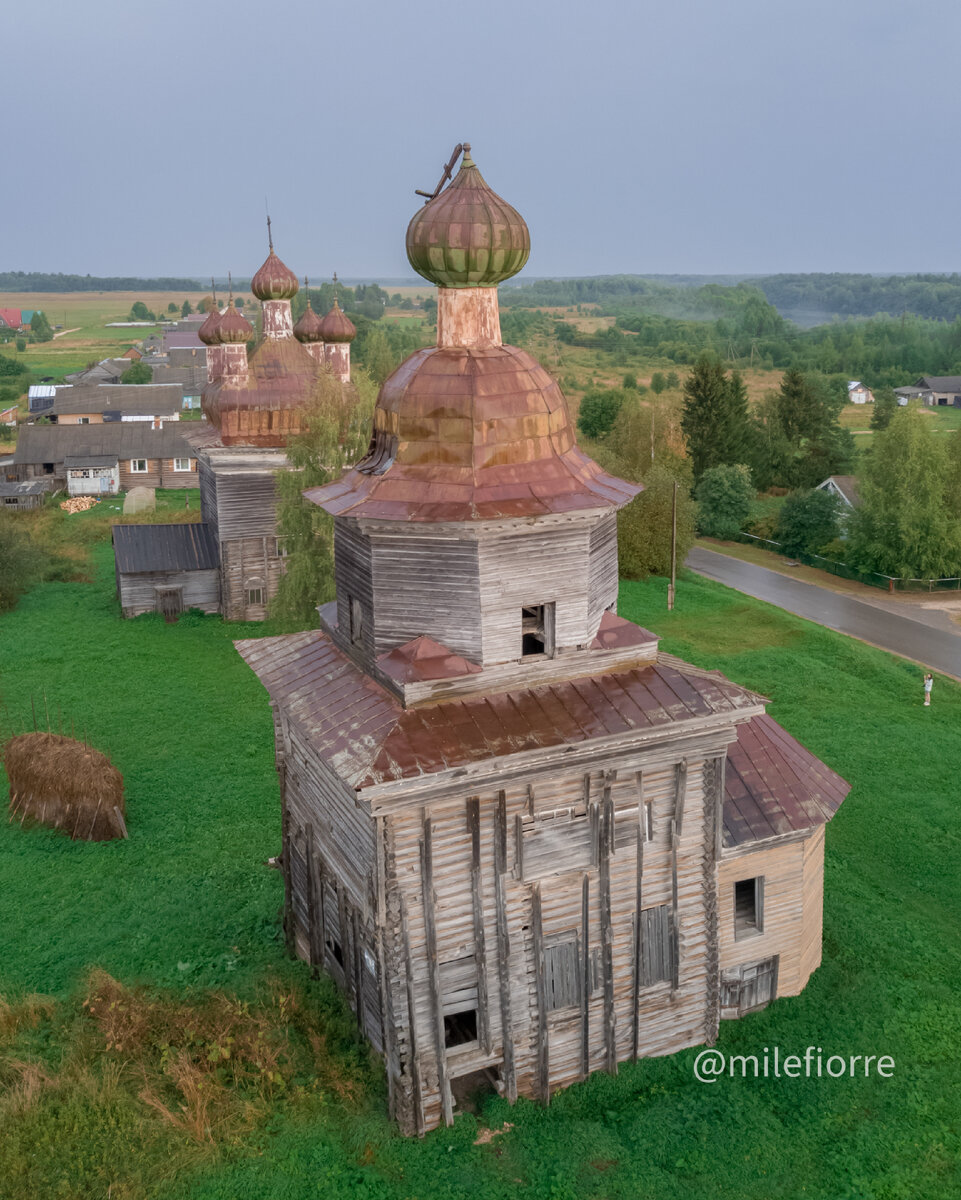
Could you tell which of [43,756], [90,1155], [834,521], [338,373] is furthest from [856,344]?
[90,1155]

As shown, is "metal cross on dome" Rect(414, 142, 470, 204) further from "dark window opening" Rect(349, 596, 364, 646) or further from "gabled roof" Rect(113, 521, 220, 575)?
"gabled roof" Rect(113, 521, 220, 575)

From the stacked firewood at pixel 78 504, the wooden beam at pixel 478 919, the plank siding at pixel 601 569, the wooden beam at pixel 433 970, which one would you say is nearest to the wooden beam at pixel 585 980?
the wooden beam at pixel 478 919

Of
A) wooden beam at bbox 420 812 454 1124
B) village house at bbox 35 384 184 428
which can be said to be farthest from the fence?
village house at bbox 35 384 184 428

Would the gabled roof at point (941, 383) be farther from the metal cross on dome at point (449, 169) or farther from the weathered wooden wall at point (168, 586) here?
the metal cross on dome at point (449, 169)

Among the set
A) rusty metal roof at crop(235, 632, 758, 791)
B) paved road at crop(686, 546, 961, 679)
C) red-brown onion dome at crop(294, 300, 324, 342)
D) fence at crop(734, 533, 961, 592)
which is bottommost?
paved road at crop(686, 546, 961, 679)

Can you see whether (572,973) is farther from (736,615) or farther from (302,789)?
(736,615)
